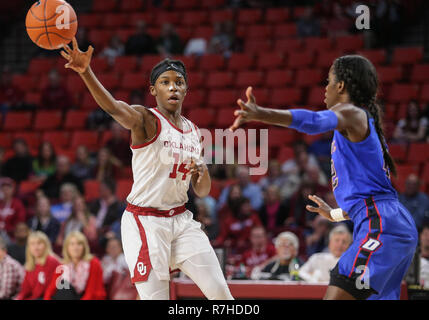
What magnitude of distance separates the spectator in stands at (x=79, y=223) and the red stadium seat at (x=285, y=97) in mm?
3584

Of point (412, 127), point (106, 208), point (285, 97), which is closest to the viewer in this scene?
point (106, 208)

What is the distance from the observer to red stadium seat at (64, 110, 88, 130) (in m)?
11.5

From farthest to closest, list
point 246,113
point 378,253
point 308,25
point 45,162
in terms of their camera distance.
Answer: point 308,25, point 45,162, point 378,253, point 246,113

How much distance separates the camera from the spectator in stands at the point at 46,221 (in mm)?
9031

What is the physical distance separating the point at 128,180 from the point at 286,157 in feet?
7.77

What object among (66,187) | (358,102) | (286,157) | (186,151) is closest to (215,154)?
(286,157)

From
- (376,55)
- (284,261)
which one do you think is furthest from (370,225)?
(376,55)

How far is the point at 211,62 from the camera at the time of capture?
39.0ft

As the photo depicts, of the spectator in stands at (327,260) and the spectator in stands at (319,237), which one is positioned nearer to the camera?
the spectator in stands at (327,260)

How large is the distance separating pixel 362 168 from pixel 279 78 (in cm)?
776

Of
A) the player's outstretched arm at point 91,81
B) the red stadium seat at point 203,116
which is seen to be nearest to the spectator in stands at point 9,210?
the red stadium seat at point 203,116

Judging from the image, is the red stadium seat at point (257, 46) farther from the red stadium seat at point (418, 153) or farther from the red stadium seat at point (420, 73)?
the red stadium seat at point (418, 153)

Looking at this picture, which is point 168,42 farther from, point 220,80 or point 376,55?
point 376,55

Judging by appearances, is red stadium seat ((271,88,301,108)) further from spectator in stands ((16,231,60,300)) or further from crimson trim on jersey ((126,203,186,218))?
crimson trim on jersey ((126,203,186,218))
